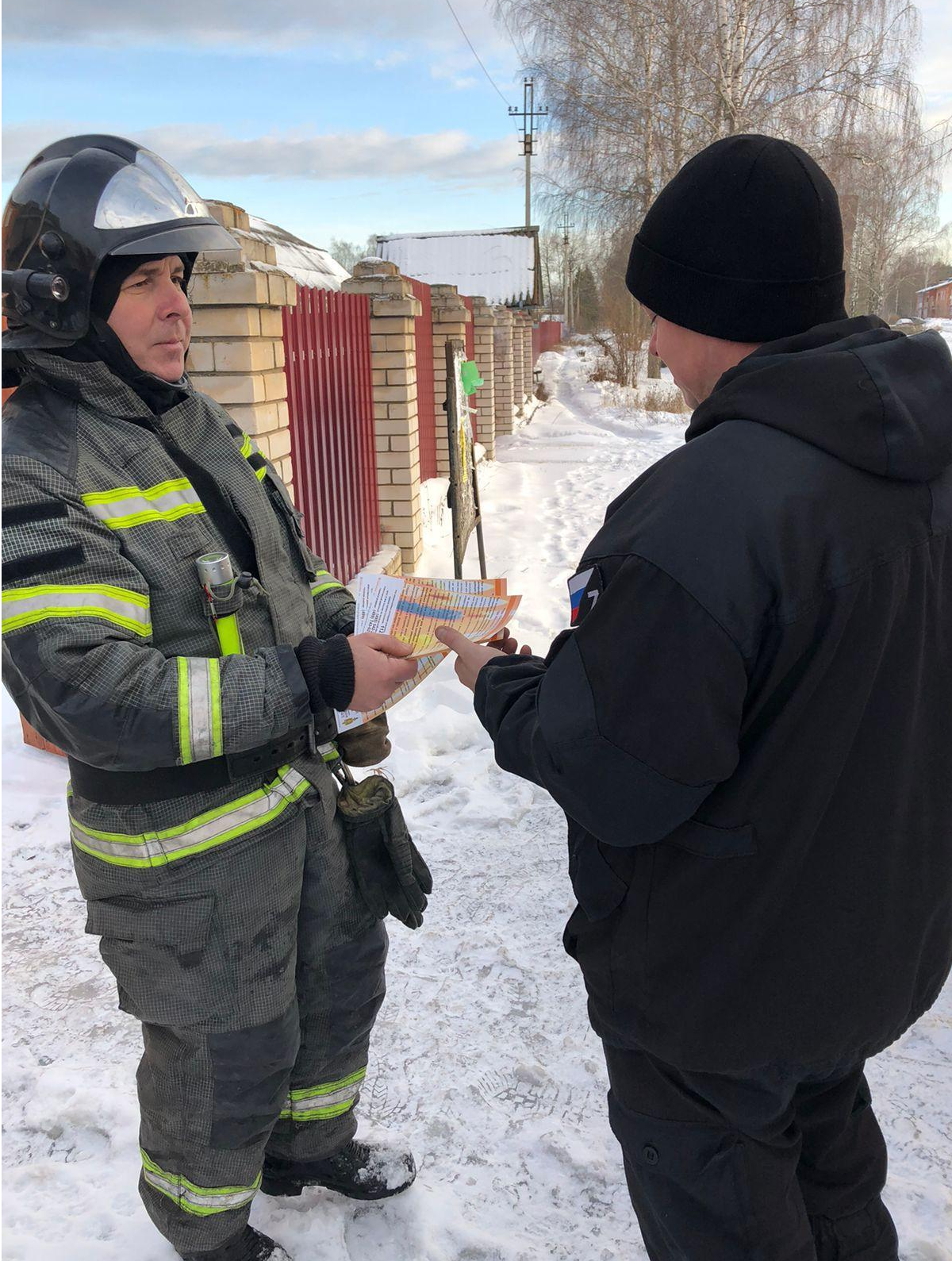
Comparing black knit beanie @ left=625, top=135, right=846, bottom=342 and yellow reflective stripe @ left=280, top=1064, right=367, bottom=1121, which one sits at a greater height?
black knit beanie @ left=625, top=135, right=846, bottom=342

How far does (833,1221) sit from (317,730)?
1.25 m

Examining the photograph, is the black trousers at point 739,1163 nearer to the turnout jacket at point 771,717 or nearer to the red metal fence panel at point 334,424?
the turnout jacket at point 771,717

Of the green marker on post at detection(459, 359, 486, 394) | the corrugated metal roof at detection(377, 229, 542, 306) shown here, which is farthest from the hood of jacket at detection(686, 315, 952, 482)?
the corrugated metal roof at detection(377, 229, 542, 306)

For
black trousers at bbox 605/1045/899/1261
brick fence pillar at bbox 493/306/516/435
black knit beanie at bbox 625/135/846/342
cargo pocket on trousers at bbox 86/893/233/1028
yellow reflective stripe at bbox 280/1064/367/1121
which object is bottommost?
yellow reflective stripe at bbox 280/1064/367/1121

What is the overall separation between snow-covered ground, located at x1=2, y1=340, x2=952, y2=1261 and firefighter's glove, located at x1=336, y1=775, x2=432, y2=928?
0.70 meters

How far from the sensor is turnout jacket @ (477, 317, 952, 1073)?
4.01 ft

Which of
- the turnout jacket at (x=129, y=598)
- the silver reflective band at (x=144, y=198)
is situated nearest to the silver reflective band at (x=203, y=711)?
the turnout jacket at (x=129, y=598)

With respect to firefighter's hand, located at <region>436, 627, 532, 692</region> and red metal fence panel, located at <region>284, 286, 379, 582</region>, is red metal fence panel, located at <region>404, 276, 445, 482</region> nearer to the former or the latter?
red metal fence panel, located at <region>284, 286, 379, 582</region>

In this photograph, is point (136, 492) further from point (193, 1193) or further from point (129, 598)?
point (193, 1193)

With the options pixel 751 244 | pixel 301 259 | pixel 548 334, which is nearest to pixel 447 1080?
pixel 751 244

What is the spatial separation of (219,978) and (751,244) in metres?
1.49

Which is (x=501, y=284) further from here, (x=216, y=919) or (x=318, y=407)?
(x=216, y=919)

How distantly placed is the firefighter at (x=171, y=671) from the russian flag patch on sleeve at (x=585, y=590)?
43 centimetres

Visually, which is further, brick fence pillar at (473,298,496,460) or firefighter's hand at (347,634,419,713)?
brick fence pillar at (473,298,496,460)
